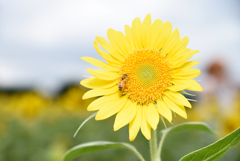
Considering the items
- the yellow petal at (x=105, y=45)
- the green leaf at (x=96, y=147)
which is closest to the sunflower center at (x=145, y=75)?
the yellow petal at (x=105, y=45)

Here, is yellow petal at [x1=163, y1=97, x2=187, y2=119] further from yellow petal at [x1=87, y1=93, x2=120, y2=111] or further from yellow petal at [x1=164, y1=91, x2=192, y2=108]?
yellow petal at [x1=87, y1=93, x2=120, y2=111]

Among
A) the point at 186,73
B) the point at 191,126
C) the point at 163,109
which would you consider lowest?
the point at 191,126

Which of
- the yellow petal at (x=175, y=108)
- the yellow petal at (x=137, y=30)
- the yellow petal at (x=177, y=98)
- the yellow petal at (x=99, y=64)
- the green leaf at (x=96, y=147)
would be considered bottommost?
the green leaf at (x=96, y=147)

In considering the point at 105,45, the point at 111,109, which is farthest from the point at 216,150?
the point at 105,45

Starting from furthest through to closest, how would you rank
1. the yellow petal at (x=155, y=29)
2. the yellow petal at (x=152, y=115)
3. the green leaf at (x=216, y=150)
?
the yellow petal at (x=155, y=29)
the yellow petal at (x=152, y=115)
the green leaf at (x=216, y=150)

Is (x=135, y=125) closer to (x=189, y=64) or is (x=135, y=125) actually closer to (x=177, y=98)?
(x=177, y=98)

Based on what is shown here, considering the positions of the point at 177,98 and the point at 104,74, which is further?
the point at 104,74

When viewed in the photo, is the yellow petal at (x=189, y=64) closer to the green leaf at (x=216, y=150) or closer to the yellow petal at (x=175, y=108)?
the yellow petal at (x=175, y=108)
